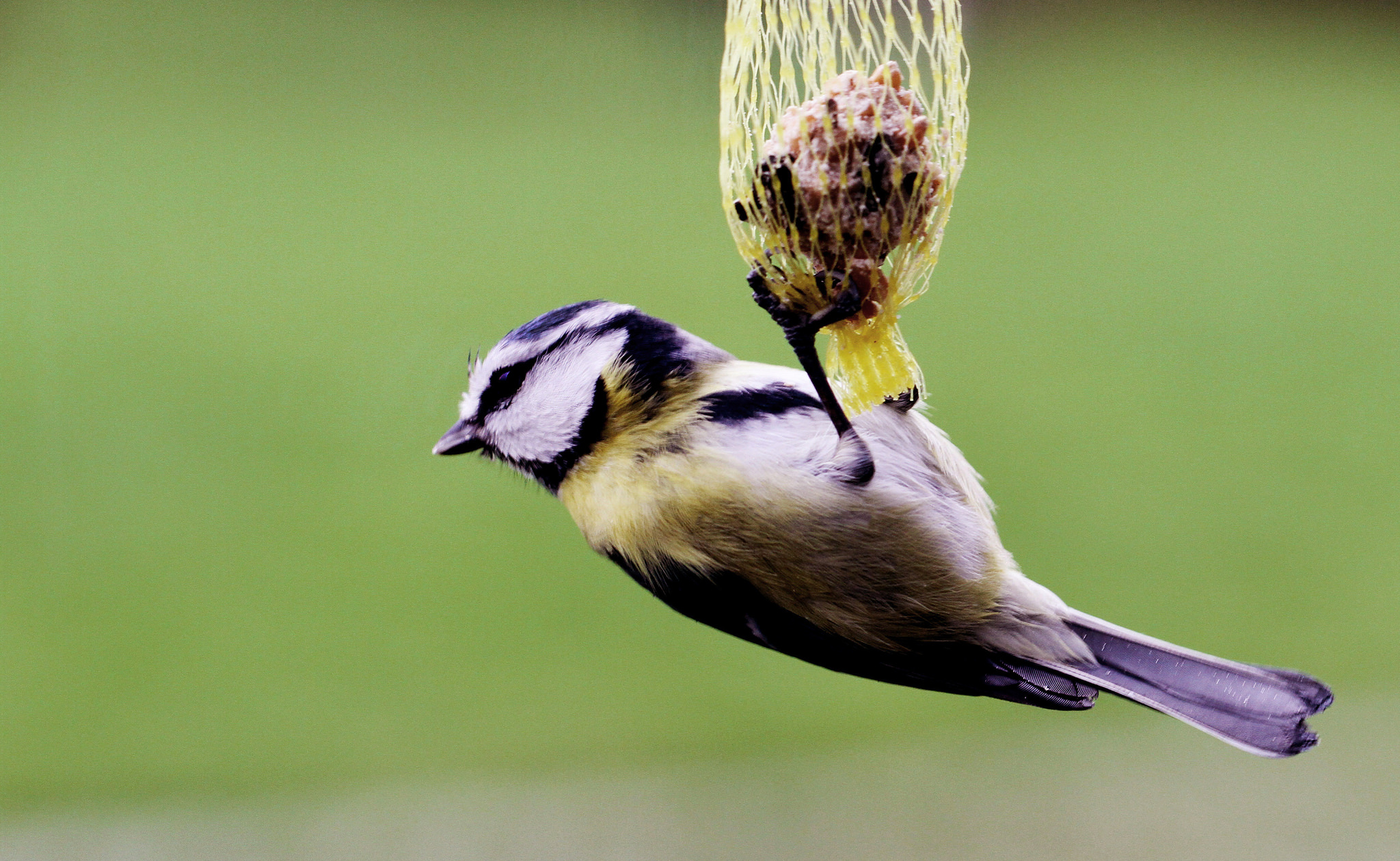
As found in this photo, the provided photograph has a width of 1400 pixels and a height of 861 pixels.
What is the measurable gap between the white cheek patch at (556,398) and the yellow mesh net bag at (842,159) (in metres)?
0.20

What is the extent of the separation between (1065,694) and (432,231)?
5.90 feet

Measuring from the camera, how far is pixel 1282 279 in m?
2.74

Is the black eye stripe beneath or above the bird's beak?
above

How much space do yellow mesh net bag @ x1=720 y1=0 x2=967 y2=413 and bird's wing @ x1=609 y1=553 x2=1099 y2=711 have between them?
0.27m

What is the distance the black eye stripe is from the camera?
36.2 inches

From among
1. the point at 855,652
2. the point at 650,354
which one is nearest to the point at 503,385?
the point at 650,354

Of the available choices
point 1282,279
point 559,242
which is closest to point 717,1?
point 559,242

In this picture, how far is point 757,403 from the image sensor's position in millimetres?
892

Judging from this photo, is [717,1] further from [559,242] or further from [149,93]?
[149,93]

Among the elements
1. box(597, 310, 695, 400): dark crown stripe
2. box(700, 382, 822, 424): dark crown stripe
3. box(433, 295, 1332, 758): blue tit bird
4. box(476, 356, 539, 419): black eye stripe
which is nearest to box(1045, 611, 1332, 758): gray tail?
box(433, 295, 1332, 758): blue tit bird

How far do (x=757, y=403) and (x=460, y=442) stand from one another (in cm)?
27

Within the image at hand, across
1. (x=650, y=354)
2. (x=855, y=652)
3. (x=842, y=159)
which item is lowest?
(x=855, y=652)

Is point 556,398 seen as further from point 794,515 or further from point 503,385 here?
point 794,515

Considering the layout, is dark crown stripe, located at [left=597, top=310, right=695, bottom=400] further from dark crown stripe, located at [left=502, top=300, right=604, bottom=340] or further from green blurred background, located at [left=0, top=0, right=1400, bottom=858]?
green blurred background, located at [left=0, top=0, right=1400, bottom=858]
